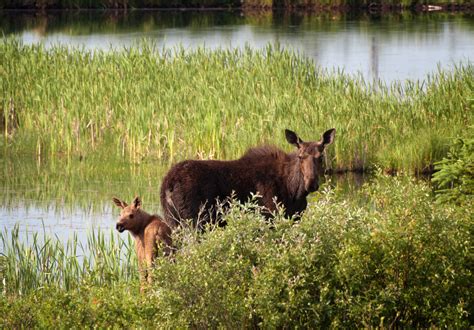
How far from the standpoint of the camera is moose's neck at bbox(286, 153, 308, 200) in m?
11.5

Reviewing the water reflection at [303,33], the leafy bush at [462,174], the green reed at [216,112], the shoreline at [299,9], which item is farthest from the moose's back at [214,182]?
the shoreline at [299,9]

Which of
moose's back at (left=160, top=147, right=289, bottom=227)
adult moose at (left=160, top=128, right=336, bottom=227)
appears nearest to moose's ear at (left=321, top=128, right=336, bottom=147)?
adult moose at (left=160, top=128, right=336, bottom=227)

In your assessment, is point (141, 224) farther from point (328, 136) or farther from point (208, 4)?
point (208, 4)

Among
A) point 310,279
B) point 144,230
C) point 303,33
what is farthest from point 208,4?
point 310,279

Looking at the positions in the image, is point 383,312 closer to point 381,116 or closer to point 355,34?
point 381,116

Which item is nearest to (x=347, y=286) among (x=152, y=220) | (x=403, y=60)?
(x=152, y=220)

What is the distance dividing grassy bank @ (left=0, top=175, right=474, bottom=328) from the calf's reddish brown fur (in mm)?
1546

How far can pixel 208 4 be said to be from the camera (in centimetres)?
5897

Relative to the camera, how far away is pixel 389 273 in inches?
346

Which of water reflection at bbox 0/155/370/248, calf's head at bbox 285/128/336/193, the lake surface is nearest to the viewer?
calf's head at bbox 285/128/336/193

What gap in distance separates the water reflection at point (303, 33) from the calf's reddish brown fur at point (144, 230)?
18.5 meters

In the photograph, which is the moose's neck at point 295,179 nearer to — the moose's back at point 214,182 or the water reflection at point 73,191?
the moose's back at point 214,182

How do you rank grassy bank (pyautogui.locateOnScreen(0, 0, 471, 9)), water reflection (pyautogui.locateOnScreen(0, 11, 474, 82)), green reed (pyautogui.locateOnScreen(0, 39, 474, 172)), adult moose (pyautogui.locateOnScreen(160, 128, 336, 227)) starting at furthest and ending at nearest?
grassy bank (pyautogui.locateOnScreen(0, 0, 471, 9)) → water reflection (pyautogui.locateOnScreen(0, 11, 474, 82)) → green reed (pyautogui.locateOnScreen(0, 39, 474, 172)) → adult moose (pyautogui.locateOnScreen(160, 128, 336, 227))

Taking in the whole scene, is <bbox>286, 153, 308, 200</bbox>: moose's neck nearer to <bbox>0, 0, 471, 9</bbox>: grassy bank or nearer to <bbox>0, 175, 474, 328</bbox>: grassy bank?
<bbox>0, 175, 474, 328</bbox>: grassy bank
